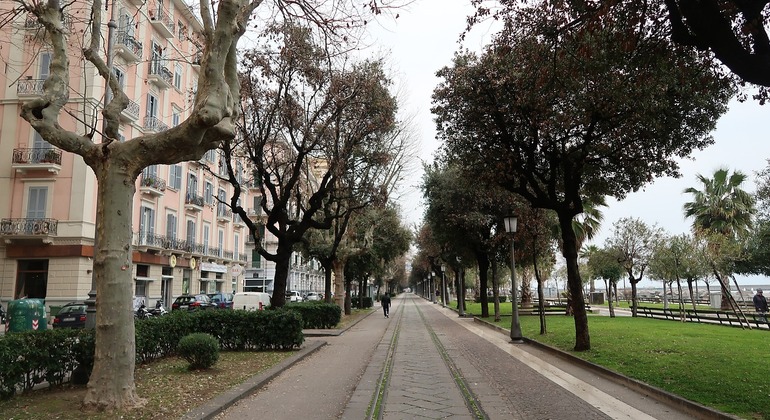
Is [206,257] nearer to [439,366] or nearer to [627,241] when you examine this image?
[627,241]

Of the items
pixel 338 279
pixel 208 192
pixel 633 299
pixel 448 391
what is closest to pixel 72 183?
pixel 338 279

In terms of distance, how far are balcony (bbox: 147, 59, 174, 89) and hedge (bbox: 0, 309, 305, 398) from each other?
22.2 metres

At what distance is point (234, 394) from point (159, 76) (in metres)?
29.2

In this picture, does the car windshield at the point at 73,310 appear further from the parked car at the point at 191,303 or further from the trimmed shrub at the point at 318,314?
the parked car at the point at 191,303

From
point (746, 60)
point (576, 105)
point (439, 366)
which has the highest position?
point (576, 105)

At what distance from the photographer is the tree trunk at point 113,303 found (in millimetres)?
6559

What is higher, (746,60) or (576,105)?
(576,105)

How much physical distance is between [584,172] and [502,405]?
31.8 ft

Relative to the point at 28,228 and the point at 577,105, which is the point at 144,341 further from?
the point at 28,228

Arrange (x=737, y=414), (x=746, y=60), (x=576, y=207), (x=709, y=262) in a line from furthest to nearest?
(x=709, y=262) < (x=576, y=207) < (x=737, y=414) < (x=746, y=60)

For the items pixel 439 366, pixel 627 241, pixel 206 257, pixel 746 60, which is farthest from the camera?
pixel 206 257

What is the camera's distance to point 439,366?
1203 cm

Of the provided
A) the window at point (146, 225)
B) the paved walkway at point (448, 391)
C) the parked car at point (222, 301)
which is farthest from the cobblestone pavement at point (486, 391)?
the window at point (146, 225)

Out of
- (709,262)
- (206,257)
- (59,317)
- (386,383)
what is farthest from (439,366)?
(206,257)
